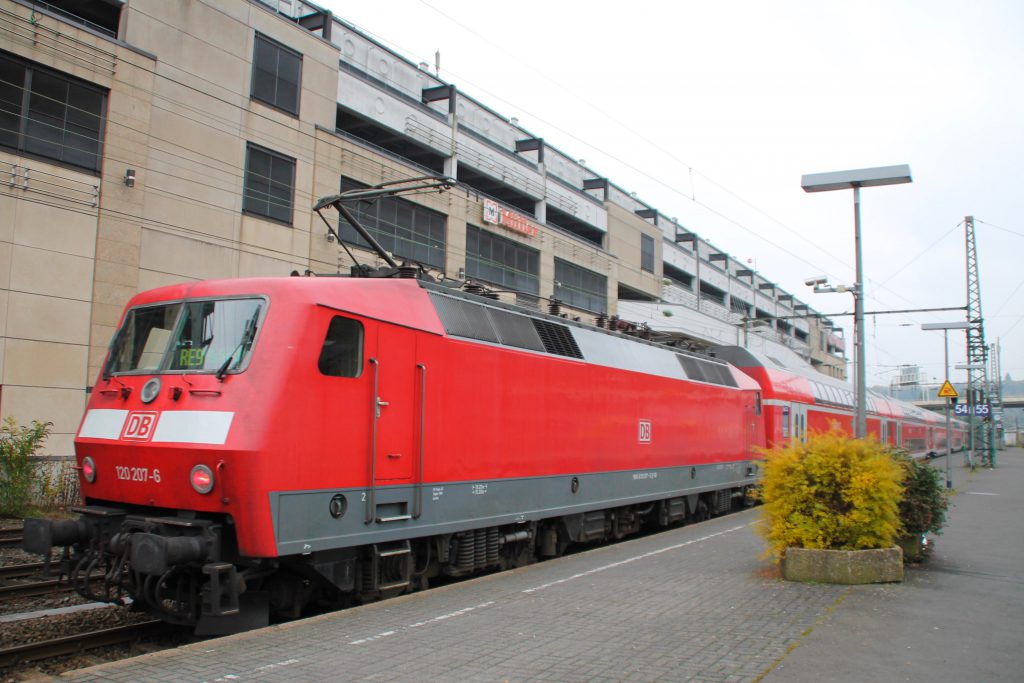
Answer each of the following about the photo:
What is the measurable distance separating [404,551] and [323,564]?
102 cm

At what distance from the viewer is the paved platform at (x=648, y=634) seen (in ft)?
17.9

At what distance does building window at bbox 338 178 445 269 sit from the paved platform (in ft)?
55.3

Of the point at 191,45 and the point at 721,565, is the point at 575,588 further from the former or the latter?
the point at 191,45

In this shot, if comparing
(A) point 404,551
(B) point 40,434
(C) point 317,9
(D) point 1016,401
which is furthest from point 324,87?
(D) point 1016,401

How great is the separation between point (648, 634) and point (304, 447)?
3.46 m

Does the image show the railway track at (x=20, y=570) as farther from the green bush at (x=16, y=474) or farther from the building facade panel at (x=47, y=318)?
the building facade panel at (x=47, y=318)

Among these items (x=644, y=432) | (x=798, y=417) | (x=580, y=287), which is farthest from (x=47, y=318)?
(x=580, y=287)

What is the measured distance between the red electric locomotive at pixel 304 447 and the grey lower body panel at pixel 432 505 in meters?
0.02

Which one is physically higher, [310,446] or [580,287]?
[580,287]

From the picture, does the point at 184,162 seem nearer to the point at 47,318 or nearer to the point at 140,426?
the point at 47,318

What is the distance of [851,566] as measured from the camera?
8.48 metres

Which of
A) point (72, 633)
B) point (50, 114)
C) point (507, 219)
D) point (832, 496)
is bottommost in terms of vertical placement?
point (72, 633)

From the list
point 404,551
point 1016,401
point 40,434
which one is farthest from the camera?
point 1016,401

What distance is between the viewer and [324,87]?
23.5 m
